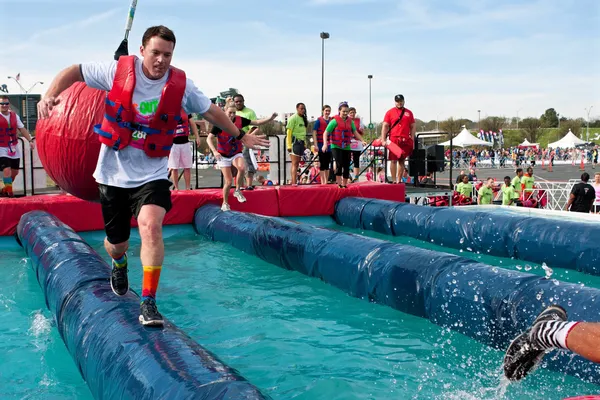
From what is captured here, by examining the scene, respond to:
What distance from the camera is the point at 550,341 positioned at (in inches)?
113

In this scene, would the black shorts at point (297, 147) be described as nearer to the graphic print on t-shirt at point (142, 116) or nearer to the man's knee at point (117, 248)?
the man's knee at point (117, 248)

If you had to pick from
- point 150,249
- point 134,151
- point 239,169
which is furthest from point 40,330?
point 239,169

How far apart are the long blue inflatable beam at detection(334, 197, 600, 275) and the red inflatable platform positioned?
34.2 inches

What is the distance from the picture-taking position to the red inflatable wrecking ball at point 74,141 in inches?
187

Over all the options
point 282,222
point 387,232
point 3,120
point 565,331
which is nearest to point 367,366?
point 565,331

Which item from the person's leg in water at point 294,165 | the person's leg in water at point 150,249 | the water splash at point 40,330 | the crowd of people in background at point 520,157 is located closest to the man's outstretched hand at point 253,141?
the person's leg in water at point 150,249

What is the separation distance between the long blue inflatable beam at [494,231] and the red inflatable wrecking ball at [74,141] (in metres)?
4.58

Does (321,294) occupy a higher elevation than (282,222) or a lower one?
lower

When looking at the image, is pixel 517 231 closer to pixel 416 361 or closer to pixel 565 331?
pixel 416 361

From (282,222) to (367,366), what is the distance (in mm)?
3501

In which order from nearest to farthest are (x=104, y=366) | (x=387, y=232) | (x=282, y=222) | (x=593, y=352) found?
(x=593, y=352) → (x=104, y=366) → (x=282, y=222) → (x=387, y=232)

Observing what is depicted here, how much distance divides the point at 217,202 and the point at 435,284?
565 cm

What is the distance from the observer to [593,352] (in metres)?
2.62

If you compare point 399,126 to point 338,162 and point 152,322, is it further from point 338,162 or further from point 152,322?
point 152,322
